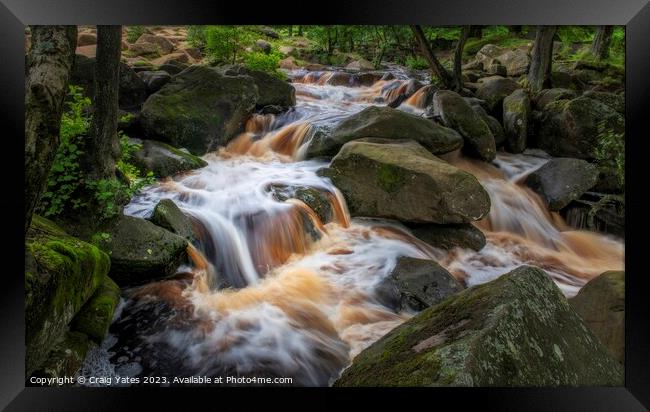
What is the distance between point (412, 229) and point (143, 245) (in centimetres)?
284

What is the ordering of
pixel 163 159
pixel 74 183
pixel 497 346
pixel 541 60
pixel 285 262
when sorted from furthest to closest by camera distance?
pixel 541 60, pixel 163 159, pixel 285 262, pixel 74 183, pixel 497 346

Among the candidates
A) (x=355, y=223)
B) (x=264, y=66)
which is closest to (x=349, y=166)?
(x=355, y=223)

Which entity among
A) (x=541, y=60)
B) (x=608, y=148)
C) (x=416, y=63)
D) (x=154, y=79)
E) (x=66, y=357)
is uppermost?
(x=541, y=60)

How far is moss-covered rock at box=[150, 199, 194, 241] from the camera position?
386 centimetres

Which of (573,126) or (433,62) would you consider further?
(433,62)

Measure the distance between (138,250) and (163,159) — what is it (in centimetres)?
201

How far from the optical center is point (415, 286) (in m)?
3.84

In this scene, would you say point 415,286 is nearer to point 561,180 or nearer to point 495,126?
point 561,180

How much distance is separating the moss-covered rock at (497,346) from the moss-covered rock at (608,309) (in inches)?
15.1

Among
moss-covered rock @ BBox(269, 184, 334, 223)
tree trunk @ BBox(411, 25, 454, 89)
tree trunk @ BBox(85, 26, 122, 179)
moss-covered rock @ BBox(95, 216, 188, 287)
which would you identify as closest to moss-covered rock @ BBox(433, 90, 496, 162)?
tree trunk @ BBox(411, 25, 454, 89)

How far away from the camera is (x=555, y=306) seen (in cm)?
221

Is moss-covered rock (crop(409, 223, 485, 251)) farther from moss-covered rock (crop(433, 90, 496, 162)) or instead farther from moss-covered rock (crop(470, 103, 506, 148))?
moss-covered rock (crop(470, 103, 506, 148))

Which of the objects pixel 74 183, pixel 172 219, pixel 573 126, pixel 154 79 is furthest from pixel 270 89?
pixel 573 126

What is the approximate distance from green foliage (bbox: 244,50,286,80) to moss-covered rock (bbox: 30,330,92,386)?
3.82 m
